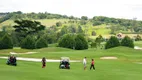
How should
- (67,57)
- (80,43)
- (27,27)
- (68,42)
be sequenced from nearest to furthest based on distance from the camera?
(67,57) < (80,43) < (68,42) < (27,27)

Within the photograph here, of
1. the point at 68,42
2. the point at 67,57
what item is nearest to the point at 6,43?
the point at 68,42

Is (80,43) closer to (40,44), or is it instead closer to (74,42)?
(74,42)

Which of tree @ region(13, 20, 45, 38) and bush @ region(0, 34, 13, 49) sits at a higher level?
tree @ region(13, 20, 45, 38)

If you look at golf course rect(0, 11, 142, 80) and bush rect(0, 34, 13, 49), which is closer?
golf course rect(0, 11, 142, 80)

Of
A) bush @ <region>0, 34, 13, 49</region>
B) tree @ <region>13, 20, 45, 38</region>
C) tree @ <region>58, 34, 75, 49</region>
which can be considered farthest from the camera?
tree @ <region>13, 20, 45, 38</region>

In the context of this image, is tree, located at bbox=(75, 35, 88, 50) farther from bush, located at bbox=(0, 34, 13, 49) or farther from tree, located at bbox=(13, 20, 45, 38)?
tree, located at bbox=(13, 20, 45, 38)

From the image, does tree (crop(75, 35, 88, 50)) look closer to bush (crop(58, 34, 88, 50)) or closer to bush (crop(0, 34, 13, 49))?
bush (crop(58, 34, 88, 50))

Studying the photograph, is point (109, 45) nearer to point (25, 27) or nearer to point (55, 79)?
point (25, 27)

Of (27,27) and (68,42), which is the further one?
(27,27)

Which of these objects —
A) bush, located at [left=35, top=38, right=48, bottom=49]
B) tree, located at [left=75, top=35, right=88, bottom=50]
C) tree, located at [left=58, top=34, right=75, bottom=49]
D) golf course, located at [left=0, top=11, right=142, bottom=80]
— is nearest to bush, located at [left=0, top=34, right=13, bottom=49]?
golf course, located at [left=0, top=11, right=142, bottom=80]

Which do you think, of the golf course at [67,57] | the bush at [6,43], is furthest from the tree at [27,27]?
the bush at [6,43]

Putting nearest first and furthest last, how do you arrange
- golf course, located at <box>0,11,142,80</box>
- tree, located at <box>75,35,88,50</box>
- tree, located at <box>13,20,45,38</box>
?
golf course, located at <box>0,11,142,80</box> → tree, located at <box>75,35,88,50</box> → tree, located at <box>13,20,45,38</box>

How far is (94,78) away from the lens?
37.4m

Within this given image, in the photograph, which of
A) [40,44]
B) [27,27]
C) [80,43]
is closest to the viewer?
[80,43]
